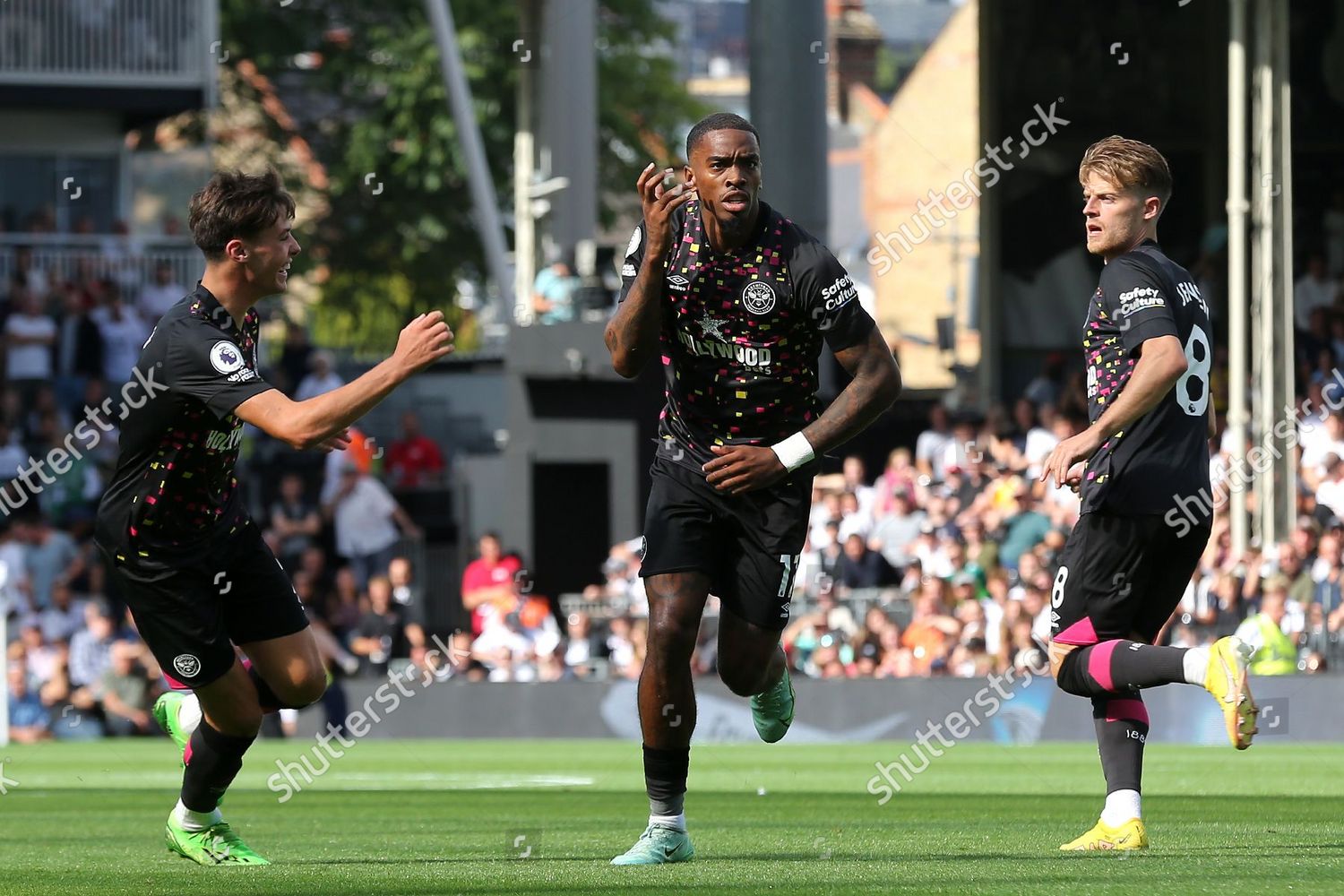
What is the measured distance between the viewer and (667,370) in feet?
26.1

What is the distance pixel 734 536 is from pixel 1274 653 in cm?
1037

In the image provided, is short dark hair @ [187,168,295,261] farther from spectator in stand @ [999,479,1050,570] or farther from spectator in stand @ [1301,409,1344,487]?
spectator in stand @ [1301,409,1344,487]

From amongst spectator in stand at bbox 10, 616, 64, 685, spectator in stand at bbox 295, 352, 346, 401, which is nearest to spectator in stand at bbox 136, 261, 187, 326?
spectator in stand at bbox 295, 352, 346, 401

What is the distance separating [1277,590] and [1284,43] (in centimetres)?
654

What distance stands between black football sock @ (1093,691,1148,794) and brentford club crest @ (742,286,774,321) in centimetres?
175

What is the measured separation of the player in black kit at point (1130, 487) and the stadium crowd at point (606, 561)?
970 cm

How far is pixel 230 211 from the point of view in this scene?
7809mm

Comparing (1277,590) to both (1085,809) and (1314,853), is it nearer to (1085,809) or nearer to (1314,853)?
(1085,809)

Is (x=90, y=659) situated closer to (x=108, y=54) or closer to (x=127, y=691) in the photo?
(x=127, y=691)

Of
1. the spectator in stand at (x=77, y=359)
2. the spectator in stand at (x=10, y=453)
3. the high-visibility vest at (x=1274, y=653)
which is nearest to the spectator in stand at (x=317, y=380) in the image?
the spectator in stand at (x=77, y=359)

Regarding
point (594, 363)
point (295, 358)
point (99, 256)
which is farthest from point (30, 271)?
point (594, 363)

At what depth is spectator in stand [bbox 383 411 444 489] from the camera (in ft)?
90.0

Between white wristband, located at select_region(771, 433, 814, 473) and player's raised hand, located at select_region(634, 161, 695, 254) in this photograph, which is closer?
player's raised hand, located at select_region(634, 161, 695, 254)

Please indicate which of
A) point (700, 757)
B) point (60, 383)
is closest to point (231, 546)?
point (700, 757)
